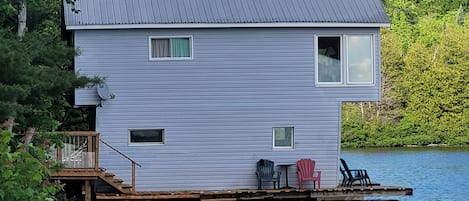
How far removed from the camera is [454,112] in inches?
2335

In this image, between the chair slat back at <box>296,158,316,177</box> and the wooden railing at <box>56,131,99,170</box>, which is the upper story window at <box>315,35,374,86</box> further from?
the wooden railing at <box>56,131,99,170</box>

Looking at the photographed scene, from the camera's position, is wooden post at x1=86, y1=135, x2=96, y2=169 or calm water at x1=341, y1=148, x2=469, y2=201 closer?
wooden post at x1=86, y1=135, x2=96, y2=169

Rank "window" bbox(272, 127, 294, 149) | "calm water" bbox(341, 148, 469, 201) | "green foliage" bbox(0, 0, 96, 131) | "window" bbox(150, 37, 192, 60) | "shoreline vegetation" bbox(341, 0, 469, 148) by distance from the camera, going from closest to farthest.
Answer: "green foliage" bbox(0, 0, 96, 131)
"window" bbox(150, 37, 192, 60)
"window" bbox(272, 127, 294, 149)
"calm water" bbox(341, 148, 469, 201)
"shoreline vegetation" bbox(341, 0, 469, 148)

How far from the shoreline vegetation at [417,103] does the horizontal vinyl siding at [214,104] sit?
35.8 m

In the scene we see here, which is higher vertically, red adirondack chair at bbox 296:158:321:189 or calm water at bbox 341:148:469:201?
red adirondack chair at bbox 296:158:321:189

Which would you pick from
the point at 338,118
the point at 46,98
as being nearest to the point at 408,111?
the point at 338,118

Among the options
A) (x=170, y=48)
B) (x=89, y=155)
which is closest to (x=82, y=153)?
(x=89, y=155)

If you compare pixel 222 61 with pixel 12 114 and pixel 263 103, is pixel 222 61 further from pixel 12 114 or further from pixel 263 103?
pixel 12 114

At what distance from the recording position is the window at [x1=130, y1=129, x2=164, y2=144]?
21375 mm

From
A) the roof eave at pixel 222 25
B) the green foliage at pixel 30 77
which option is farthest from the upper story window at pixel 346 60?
the green foliage at pixel 30 77

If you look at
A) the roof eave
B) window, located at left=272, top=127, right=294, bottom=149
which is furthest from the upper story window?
window, located at left=272, top=127, right=294, bottom=149

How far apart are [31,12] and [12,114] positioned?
9.48m

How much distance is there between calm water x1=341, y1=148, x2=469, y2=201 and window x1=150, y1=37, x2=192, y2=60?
11.9m

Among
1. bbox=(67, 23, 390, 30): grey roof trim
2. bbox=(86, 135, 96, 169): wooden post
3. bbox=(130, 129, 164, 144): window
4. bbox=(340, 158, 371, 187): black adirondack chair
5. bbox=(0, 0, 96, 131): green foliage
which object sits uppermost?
bbox=(67, 23, 390, 30): grey roof trim
